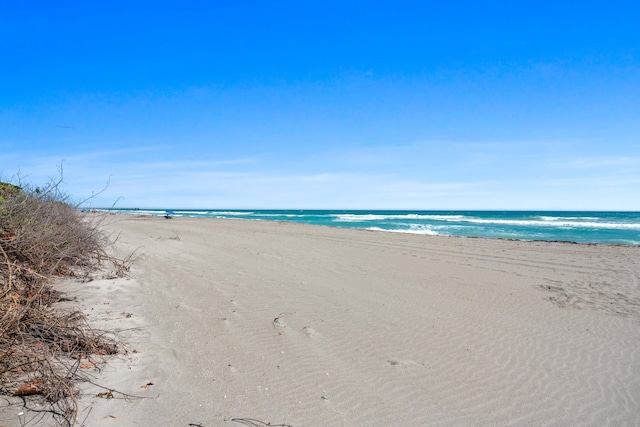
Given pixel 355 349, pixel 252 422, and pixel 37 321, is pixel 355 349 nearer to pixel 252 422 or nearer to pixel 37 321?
pixel 252 422

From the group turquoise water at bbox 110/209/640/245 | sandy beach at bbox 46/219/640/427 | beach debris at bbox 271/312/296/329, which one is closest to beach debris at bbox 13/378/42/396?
sandy beach at bbox 46/219/640/427

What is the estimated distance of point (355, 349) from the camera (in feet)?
16.1

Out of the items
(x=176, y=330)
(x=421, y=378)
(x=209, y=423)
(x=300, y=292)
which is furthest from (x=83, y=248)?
(x=421, y=378)

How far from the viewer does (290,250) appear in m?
13.4

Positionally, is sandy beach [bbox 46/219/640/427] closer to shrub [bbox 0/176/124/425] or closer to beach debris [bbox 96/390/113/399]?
beach debris [bbox 96/390/113/399]

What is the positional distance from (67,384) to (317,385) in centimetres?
219

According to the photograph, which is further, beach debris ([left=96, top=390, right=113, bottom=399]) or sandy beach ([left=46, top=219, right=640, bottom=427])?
sandy beach ([left=46, top=219, right=640, bottom=427])

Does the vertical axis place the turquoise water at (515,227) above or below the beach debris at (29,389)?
above

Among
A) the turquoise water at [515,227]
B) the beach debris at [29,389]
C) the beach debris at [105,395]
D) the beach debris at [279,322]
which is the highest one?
the turquoise water at [515,227]

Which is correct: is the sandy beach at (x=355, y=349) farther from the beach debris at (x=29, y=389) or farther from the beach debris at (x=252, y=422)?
the beach debris at (x=29, y=389)

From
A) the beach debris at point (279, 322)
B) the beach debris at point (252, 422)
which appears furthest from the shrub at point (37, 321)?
the beach debris at point (279, 322)

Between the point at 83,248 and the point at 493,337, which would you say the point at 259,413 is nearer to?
the point at 493,337

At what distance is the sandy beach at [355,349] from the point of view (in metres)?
3.47

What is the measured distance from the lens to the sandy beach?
11.4 feet
